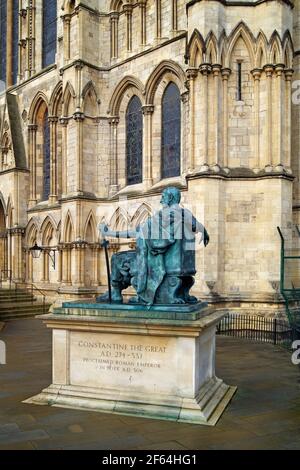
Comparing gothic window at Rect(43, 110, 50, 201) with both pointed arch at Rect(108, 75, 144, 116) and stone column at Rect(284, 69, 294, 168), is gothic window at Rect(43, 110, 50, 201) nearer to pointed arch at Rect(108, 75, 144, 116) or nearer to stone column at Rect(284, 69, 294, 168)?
pointed arch at Rect(108, 75, 144, 116)

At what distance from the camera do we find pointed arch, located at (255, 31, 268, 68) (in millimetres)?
15828

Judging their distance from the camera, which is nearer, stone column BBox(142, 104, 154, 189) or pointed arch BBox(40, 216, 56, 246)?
stone column BBox(142, 104, 154, 189)

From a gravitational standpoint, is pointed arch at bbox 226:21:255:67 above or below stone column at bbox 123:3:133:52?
below

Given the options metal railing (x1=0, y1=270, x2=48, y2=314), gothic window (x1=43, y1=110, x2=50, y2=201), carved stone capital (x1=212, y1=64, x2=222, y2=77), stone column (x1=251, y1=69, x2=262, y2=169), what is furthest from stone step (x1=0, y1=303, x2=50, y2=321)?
carved stone capital (x1=212, y1=64, x2=222, y2=77)

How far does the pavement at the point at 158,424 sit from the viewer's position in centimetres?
561

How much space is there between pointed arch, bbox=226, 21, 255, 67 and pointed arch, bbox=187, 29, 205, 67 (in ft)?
2.93

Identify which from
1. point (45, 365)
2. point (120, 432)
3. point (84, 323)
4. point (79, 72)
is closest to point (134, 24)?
point (79, 72)

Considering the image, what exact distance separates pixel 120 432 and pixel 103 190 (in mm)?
15841

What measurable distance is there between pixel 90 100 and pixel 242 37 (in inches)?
288

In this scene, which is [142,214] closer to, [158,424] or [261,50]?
[261,50]

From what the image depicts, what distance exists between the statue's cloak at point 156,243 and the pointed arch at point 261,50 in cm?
1029

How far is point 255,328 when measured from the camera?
49.8 ft

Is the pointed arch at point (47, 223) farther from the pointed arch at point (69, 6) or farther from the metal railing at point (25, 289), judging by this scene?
the pointed arch at point (69, 6)
